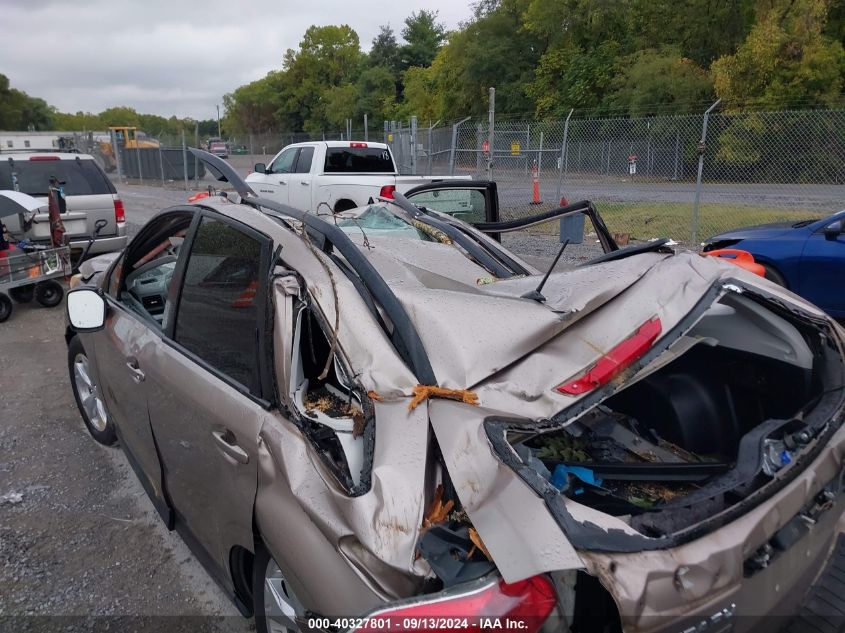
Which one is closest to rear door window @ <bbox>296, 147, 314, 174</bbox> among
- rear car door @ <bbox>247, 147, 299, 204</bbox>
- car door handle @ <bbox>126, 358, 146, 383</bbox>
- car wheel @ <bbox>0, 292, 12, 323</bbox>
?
rear car door @ <bbox>247, 147, 299, 204</bbox>

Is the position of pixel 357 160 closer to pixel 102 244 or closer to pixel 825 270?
pixel 102 244

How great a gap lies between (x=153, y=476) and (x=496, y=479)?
6.73ft

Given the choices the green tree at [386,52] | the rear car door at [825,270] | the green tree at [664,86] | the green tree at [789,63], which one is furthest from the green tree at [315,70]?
the rear car door at [825,270]

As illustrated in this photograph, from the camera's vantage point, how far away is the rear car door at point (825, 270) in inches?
256

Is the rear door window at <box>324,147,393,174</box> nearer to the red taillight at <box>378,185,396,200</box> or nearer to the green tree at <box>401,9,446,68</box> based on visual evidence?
the red taillight at <box>378,185,396,200</box>

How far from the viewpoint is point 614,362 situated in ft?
6.15

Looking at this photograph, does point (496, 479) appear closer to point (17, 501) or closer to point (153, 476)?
point (153, 476)

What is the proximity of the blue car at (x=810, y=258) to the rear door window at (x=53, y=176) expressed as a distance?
8.95 metres

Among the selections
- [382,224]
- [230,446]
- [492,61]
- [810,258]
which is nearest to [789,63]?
[492,61]

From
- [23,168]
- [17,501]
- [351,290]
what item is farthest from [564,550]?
[23,168]

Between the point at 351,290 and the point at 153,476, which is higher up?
the point at 351,290

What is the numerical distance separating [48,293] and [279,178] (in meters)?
5.26

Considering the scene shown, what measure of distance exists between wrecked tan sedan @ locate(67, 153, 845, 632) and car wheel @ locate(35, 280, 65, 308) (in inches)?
229

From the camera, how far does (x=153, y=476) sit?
2975 millimetres
